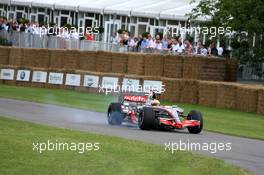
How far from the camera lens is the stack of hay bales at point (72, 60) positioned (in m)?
39.8

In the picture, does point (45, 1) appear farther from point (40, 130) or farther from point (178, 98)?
point (40, 130)

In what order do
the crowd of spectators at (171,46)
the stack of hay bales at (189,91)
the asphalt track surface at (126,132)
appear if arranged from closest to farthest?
1. the asphalt track surface at (126,132)
2. the stack of hay bales at (189,91)
3. the crowd of spectators at (171,46)

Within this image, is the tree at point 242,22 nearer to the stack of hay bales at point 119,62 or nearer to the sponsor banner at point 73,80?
the stack of hay bales at point 119,62

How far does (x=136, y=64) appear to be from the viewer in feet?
122

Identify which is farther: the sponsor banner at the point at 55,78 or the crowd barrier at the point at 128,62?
the sponsor banner at the point at 55,78

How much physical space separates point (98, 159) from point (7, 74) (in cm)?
2687

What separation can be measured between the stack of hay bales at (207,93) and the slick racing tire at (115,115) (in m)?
10.4

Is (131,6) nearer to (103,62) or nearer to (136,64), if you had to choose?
(103,62)

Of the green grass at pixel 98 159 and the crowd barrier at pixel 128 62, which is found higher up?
the crowd barrier at pixel 128 62

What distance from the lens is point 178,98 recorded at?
3394 centimetres

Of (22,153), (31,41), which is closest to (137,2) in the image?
(31,41)
